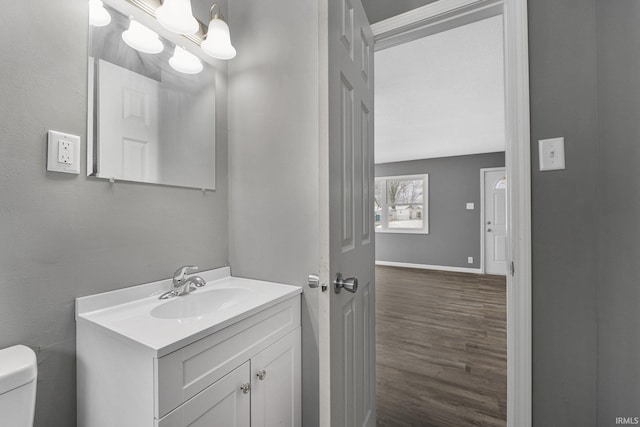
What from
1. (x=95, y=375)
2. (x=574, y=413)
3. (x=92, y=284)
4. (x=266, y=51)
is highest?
(x=266, y=51)

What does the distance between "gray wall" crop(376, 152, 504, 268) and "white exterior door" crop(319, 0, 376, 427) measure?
4.89m

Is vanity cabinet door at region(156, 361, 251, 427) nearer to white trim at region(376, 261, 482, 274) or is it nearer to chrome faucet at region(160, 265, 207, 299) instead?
chrome faucet at region(160, 265, 207, 299)

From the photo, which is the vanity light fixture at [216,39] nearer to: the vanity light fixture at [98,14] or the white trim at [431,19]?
the vanity light fixture at [98,14]

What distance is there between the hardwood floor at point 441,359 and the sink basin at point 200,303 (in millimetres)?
1103

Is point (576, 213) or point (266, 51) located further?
point (266, 51)

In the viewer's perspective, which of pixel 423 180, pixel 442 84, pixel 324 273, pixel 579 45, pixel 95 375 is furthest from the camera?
pixel 423 180

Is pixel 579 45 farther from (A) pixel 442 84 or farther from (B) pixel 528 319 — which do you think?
(A) pixel 442 84

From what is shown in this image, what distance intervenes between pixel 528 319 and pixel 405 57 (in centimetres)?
201

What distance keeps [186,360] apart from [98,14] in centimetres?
137

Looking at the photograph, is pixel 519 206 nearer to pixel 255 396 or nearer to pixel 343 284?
pixel 343 284

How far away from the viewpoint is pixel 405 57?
2.20 meters

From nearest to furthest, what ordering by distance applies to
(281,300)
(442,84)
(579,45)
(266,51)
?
(579,45)
(281,300)
(266,51)
(442,84)

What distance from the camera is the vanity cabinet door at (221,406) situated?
824 millimetres

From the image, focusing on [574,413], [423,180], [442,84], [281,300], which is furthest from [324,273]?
[423,180]
